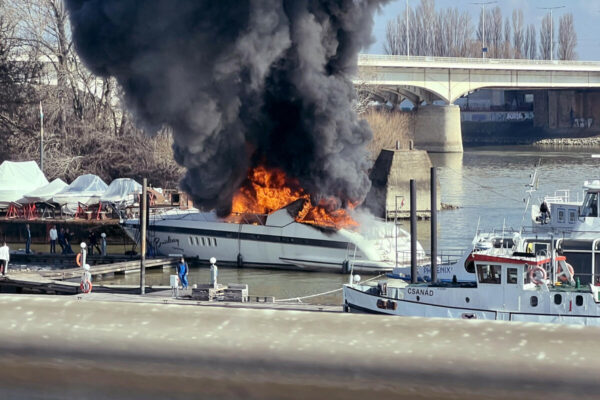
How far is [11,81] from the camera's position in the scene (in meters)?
60.8

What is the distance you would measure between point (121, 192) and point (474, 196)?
2293 centimetres

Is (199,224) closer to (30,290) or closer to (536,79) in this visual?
(30,290)

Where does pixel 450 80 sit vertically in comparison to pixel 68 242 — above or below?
above

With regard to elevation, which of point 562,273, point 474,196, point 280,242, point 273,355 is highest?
point 474,196

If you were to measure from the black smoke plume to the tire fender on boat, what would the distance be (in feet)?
70.6

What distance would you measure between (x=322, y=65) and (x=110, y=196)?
42.1 ft

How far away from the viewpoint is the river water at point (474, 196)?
38719 millimetres

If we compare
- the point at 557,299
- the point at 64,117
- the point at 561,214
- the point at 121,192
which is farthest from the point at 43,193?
the point at 557,299

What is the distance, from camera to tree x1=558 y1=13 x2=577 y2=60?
501ft

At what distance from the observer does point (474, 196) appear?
62.0 meters

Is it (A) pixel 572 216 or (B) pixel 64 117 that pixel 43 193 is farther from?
(A) pixel 572 216

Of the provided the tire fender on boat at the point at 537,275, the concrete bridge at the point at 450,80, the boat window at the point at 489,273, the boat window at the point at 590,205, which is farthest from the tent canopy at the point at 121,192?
the concrete bridge at the point at 450,80

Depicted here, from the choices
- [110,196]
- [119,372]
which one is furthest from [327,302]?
[119,372]

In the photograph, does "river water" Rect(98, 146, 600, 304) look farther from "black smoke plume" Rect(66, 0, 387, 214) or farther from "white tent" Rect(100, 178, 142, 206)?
"white tent" Rect(100, 178, 142, 206)
